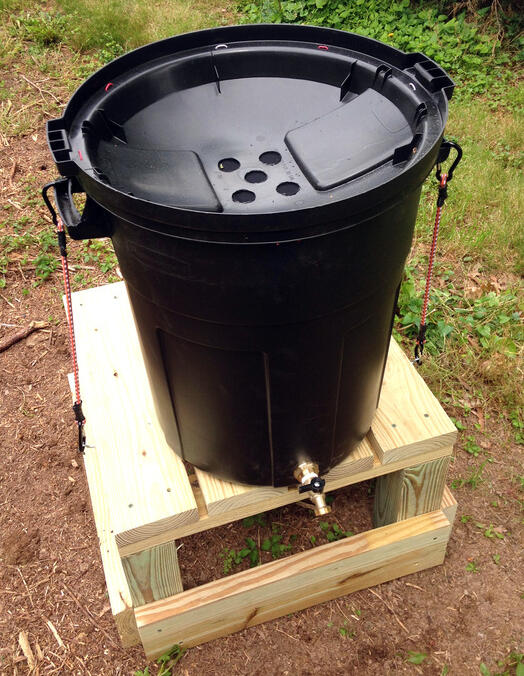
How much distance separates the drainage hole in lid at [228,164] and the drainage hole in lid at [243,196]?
0.08 metres

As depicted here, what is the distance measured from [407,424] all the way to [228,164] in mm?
815

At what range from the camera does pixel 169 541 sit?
148 cm

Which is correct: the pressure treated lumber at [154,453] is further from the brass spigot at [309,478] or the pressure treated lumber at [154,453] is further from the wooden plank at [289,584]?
the wooden plank at [289,584]

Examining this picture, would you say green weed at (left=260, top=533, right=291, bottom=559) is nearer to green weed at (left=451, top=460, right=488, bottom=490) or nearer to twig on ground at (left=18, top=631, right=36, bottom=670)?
green weed at (left=451, top=460, right=488, bottom=490)

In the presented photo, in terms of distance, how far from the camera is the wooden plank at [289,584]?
63.7 inches

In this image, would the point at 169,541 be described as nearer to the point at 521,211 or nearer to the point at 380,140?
the point at 380,140

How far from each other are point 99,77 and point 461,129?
2.70 m

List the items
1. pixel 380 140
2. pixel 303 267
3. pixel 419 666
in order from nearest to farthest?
pixel 303 267 → pixel 380 140 → pixel 419 666

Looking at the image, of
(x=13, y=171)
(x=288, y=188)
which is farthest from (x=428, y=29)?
(x=288, y=188)

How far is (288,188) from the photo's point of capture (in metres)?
1.24

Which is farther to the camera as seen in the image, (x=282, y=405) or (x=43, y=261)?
(x=43, y=261)

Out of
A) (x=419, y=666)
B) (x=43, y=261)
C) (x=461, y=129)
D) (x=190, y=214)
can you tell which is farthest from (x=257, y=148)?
(x=461, y=129)

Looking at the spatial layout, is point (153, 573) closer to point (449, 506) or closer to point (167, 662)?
point (167, 662)

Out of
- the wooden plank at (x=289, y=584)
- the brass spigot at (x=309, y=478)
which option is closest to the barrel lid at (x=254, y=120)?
the brass spigot at (x=309, y=478)
